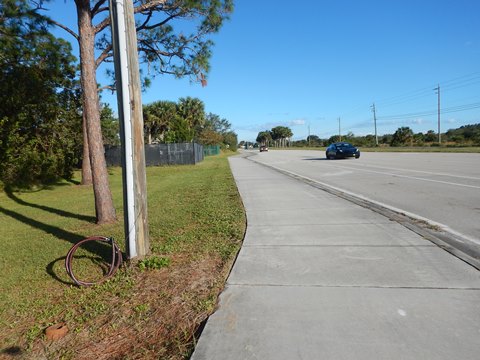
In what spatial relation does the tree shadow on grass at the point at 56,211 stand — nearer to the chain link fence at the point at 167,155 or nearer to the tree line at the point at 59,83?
the tree line at the point at 59,83

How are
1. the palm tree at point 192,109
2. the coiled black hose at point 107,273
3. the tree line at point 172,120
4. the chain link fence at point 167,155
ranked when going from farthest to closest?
1. the palm tree at point 192,109
2. the tree line at point 172,120
3. the chain link fence at point 167,155
4. the coiled black hose at point 107,273

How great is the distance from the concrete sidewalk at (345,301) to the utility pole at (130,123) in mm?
1385

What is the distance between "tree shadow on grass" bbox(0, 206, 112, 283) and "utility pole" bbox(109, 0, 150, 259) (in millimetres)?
717

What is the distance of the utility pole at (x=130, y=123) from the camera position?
4.50m

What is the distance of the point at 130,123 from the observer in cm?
459

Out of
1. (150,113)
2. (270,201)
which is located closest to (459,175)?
(270,201)

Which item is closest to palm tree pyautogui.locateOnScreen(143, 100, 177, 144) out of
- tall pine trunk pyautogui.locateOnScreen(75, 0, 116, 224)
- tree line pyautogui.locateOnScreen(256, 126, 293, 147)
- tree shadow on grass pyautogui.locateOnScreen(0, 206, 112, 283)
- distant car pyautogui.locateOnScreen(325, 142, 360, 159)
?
distant car pyautogui.locateOnScreen(325, 142, 360, 159)

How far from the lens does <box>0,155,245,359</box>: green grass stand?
3.09 meters

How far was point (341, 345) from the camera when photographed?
2652mm

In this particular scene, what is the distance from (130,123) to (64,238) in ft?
10.7

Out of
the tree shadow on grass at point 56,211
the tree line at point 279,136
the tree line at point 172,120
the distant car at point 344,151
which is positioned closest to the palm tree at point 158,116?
the tree line at point 172,120

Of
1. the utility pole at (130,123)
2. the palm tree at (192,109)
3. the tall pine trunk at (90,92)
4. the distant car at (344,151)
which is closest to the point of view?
the utility pole at (130,123)

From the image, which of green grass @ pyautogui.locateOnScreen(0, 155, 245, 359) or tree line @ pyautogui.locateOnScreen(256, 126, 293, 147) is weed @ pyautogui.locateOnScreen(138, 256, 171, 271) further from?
tree line @ pyautogui.locateOnScreen(256, 126, 293, 147)

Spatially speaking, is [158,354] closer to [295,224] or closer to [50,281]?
[50,281]
